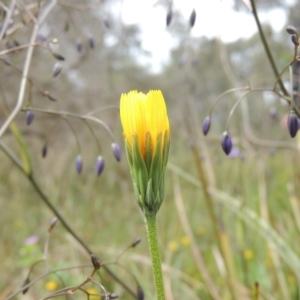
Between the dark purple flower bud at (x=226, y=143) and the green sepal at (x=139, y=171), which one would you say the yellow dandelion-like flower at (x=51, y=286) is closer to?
the dark purple flower bud at (x=226, y=143)

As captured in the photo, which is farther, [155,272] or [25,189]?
[25,189]

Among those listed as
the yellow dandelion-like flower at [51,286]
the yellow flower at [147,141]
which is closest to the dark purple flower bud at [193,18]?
the yellow flower at [147,141]

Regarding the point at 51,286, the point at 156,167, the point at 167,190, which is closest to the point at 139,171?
the point at 156,167

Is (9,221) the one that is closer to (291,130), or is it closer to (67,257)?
(67,257)

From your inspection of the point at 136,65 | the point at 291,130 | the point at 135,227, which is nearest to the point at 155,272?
the point at 291,130

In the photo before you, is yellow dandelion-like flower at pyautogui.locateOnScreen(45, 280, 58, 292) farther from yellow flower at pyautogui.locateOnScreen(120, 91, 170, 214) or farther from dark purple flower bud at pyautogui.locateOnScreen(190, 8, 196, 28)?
yellow flower at pyautogui.locateOnScreen(120, 91, 170, 214)

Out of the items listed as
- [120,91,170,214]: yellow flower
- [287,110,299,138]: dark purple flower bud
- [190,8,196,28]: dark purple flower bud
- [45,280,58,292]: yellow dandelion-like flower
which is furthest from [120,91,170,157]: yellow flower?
[45,280,58,292]: yellow dandelion-like flower

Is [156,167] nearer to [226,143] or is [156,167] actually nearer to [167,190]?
[226,143]
